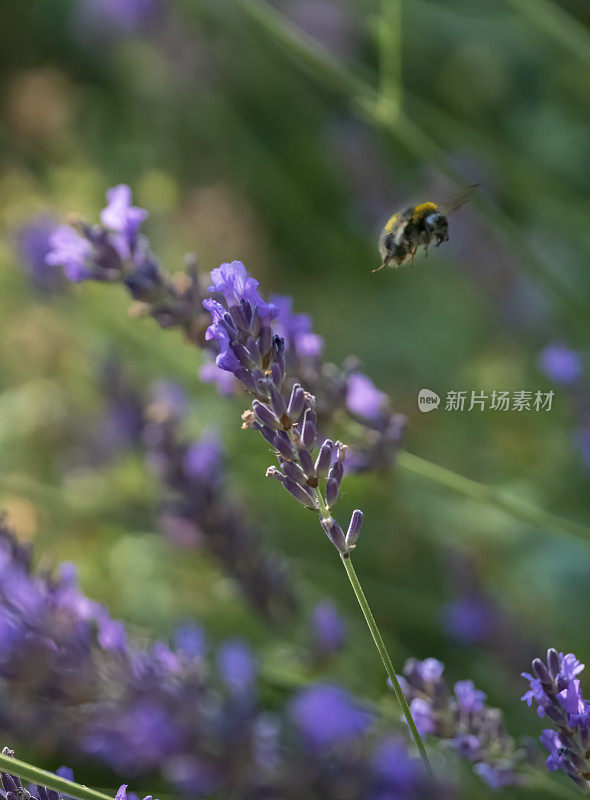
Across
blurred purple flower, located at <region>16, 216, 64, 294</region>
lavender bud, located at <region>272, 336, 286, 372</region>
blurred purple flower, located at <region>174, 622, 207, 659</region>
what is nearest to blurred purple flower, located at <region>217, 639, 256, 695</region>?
blurred purple flower, located at <region>174, 622, 207, 659</region>

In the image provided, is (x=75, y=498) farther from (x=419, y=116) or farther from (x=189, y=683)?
(x=419, y=116)

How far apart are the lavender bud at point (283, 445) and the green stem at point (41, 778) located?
0.45m

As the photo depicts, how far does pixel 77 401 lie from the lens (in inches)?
150

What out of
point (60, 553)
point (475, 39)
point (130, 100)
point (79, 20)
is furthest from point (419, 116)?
point (79, 20)

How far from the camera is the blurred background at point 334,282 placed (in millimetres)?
2725

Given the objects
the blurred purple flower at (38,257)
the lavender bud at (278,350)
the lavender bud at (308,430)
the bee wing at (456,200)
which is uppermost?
the blurred purple flower at (38,257)

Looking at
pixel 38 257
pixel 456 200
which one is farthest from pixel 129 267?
pixel 38 257

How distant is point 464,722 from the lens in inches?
57.3

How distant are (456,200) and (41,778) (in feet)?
4.29

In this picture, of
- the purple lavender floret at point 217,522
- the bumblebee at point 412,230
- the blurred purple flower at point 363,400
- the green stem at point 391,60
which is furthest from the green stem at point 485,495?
the green stem at point 391,60

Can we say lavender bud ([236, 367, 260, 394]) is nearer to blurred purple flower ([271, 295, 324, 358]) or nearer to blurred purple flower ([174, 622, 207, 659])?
blurred purple flower ([271, 295, 324, 358])

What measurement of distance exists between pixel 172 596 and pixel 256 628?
0.94 feet

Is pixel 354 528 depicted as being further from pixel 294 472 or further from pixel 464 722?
pixel 464 722

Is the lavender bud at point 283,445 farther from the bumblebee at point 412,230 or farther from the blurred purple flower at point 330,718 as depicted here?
the blurred purple flower at point 330,718
